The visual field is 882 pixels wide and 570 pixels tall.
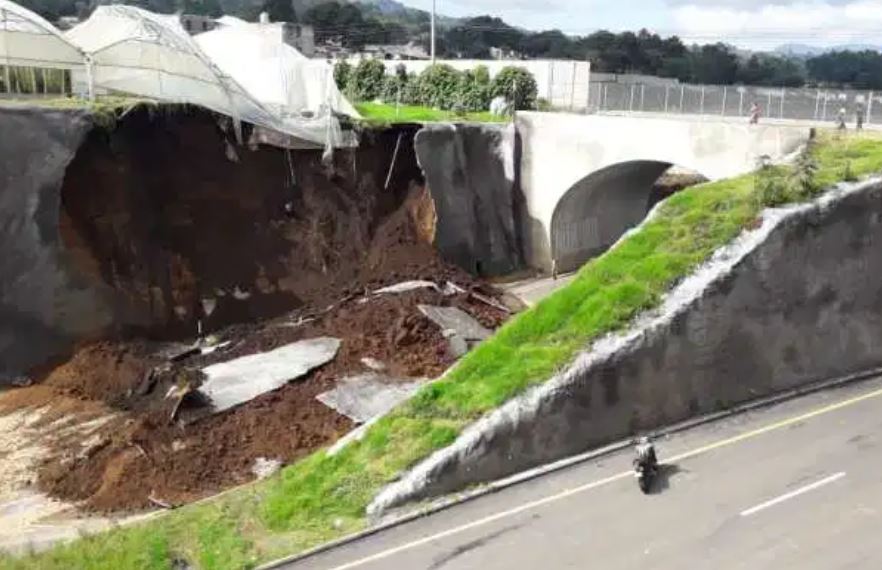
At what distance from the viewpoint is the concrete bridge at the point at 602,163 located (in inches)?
1243

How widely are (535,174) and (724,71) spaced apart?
8013 centimetres

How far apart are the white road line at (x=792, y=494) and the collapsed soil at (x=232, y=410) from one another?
31.3 ft

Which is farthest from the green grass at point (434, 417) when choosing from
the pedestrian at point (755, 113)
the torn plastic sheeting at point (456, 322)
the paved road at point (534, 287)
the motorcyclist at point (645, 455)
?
the paved road at point (534, 287)

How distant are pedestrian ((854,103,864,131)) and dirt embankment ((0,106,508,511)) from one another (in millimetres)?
13045

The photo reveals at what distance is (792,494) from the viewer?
15.7m

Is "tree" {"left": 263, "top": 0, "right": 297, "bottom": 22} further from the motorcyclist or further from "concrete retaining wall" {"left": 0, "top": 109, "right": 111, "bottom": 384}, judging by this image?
the motorcyclist

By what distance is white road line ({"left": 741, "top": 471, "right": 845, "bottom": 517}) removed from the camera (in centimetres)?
1530

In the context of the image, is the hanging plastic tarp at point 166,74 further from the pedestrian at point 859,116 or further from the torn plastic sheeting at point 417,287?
the pedestrian at point 859,116

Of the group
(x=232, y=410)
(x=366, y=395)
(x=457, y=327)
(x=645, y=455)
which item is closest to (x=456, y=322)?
(x=457, y=327)

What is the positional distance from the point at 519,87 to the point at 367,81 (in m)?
15.4

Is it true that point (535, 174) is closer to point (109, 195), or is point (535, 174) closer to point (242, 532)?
point (109, 195)

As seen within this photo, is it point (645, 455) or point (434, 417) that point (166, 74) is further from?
point (645, 455)

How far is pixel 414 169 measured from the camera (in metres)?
37.2

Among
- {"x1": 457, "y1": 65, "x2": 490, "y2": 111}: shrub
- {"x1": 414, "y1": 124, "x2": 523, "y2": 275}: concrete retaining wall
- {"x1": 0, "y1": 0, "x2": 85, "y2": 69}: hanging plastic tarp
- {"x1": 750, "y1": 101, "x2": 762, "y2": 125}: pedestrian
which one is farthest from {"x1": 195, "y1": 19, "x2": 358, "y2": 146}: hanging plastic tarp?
{"x1": 750, "y1": 101, "x2": 762, "y2": 125}: pedestrian
